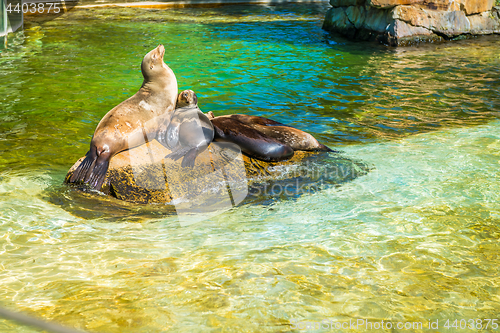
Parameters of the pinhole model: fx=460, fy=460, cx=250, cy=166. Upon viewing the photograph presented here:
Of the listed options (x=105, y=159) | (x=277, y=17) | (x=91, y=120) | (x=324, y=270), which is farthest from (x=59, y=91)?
(x=277, y=17)

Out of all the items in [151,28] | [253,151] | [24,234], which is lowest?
[24,234]

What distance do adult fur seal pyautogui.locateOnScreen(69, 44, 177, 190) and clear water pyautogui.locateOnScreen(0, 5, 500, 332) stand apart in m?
0.25

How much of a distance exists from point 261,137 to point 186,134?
2.47 feet

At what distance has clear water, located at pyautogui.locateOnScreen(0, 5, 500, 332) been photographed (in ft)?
8.27

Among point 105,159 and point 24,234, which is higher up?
point 105,159

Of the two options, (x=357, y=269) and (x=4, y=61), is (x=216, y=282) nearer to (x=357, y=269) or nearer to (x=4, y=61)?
(x=357, y=269)

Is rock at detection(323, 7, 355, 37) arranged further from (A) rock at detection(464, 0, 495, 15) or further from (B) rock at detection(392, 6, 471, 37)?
(A) rock at detection(464, 0, 495, 15)

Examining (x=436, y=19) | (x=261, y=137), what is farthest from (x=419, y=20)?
(x=261, y=137)

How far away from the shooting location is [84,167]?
13.1 ft

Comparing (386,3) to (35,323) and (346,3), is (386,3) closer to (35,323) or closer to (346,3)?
(346,3)

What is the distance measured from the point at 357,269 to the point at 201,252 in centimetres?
105

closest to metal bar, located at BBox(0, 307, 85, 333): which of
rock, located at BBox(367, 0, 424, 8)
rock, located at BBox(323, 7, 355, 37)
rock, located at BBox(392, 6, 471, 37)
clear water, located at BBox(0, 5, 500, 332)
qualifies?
A: clear water, located at BBox(0, 5, 500, 332)

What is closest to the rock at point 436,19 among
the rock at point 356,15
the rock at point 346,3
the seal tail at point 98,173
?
the rock at point 356,15

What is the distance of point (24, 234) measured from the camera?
340 centimetres
